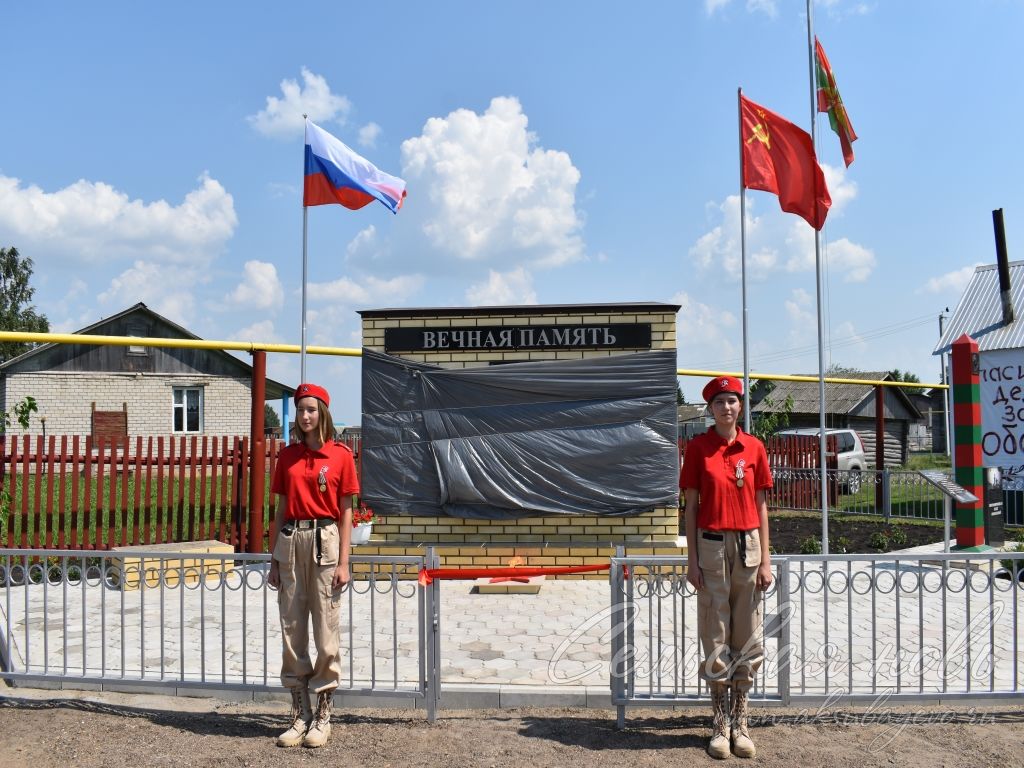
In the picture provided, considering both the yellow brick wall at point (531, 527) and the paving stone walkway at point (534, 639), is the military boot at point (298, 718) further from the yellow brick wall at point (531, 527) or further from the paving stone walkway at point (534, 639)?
the yellow brick wall at point (531, 527)

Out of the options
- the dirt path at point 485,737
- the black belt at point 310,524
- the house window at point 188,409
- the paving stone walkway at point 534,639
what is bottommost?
the dirt path at point 485,737

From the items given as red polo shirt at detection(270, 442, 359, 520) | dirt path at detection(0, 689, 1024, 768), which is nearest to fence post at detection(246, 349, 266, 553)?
dirt path at detection(0, 689, 1024, 768)

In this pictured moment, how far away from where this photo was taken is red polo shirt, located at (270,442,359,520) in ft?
14.4

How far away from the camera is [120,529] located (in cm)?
974

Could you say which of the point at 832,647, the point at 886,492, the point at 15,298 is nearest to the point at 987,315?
the point at 886,492

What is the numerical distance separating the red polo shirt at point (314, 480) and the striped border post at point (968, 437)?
8276mm

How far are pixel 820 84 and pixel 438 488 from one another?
666 centimetres

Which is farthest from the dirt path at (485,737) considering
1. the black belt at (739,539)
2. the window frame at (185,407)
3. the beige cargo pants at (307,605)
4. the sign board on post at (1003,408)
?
the window frame at (185,407)

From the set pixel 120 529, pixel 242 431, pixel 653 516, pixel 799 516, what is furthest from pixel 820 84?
pixel 242 431

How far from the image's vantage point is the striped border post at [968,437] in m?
9.74

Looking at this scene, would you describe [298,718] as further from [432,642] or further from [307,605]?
[432,642]

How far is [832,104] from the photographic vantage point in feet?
31.9

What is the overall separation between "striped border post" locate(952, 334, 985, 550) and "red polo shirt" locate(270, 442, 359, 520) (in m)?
8.28

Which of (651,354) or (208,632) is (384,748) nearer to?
(208,632)
